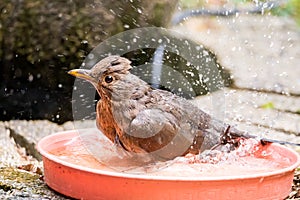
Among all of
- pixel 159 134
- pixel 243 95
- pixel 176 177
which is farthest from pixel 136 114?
pixel 243 95

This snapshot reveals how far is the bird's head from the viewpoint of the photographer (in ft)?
7.90

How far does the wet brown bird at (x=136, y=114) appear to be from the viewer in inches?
94.5

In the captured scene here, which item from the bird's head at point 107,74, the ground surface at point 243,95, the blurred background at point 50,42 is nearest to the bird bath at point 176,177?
the ground surface at point 243,95

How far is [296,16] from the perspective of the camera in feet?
21.5

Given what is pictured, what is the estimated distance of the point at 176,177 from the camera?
215 cm

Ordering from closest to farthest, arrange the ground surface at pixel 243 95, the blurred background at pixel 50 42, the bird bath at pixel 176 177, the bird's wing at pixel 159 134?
the bird bath at pixel 176 177
the bird's wing at pixel 159 134
the ground surface at pixel 243 95
the blurred background at pixel 50 42

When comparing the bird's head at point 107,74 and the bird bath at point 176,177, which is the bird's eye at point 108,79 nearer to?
the bird's head at point 107,74

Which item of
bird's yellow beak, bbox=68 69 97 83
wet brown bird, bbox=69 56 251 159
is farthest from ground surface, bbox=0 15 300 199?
bird's yellow beak, bbox=68 69 97 83

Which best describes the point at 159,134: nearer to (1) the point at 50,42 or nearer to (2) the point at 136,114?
(2) the point at 136,114

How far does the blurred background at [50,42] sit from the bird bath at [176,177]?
5.69 ft

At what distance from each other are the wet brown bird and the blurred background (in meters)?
1.77

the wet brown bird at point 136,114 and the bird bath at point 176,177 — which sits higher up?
the wet brown bird at point 136,114

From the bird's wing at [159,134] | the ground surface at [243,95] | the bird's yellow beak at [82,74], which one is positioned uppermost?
the bird's yellow beak at [82,74]

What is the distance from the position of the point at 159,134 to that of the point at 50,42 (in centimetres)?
212
